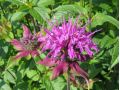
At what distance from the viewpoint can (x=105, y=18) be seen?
1450mm

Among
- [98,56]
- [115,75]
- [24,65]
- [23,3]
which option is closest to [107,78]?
[115,75]

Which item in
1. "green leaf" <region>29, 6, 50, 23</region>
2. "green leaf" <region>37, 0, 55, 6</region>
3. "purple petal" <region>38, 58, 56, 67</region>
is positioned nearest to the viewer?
"purple petal" <region>38, 58, 56, 67</region>

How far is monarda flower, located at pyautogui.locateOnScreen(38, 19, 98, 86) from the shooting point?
1.21 m

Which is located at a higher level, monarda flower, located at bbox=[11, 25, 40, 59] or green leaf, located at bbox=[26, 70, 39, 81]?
monarda flower, located at bbox=[11, 25, 40, 59]

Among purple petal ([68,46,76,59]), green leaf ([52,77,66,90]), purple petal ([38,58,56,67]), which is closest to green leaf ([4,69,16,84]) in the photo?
green leaf ([52,77,66,90])

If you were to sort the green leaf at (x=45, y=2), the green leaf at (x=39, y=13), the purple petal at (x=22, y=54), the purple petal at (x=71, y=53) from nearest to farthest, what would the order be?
the purple petal at (x=71, y=53) < the purple petal at (x=22, y=54) < the green leaf at (x=39, y=13) < the green leaf at (x=45, y=2)

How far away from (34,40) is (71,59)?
0.30 metres

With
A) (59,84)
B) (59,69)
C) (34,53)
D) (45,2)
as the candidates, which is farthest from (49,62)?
(45,2)

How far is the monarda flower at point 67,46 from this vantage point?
1.21 m

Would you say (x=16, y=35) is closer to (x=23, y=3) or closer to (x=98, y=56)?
(x=23, y=3)

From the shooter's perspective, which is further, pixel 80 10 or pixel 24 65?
pixel 24 65

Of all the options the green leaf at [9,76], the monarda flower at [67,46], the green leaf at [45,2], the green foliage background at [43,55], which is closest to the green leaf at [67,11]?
the green foliage background at [43,55]

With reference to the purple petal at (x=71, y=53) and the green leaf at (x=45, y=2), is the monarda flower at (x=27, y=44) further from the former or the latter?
the purple petal at (x=71, y=53)

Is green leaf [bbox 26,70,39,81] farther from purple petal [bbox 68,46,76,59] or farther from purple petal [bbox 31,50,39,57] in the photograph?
purple petal [bbox 68,46,76,59]
